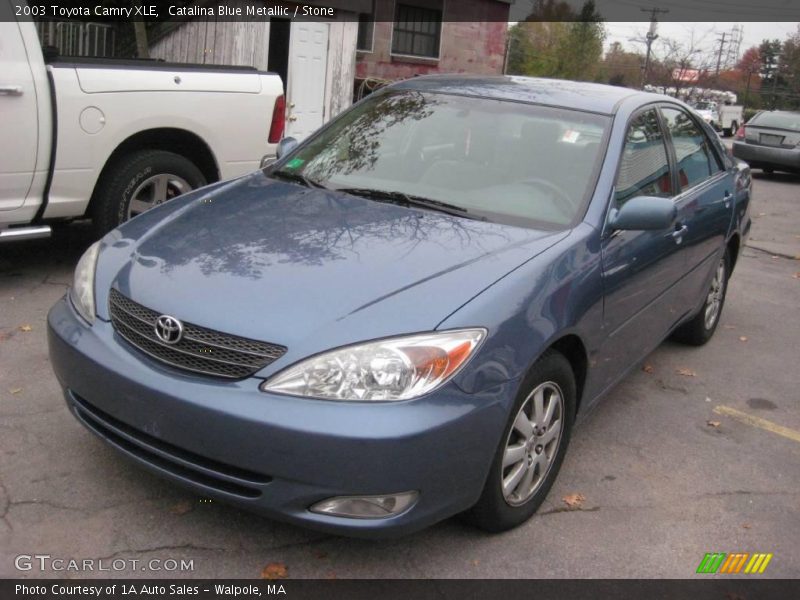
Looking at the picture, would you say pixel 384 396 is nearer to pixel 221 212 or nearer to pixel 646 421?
pixel 221 212

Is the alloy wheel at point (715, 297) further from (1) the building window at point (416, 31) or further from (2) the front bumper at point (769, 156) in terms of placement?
(1) the building window at point (416, 31)

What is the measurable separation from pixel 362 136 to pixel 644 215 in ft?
4.94

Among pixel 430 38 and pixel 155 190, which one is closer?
pixel 155 190

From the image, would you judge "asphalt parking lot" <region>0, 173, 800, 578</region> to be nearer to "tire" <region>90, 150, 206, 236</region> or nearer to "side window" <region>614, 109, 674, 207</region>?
"tire" <region>90, 150, 206, 236</region>

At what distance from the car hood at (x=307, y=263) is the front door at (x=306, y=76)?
10.0 m

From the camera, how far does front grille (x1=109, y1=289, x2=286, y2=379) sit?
2.68 m

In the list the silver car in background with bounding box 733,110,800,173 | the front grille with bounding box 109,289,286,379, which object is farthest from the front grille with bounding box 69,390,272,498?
the silver car in background with bounding box 733,110,800,173

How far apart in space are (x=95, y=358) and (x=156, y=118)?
3286 mm

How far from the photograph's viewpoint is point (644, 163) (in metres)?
4.17

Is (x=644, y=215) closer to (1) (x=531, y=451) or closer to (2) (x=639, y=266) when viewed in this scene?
(2) (x=639, y=266)

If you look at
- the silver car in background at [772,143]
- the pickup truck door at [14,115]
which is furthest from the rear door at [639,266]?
the silver car in background at [772,143]

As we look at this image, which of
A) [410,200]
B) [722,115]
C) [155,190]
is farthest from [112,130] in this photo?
[722,115]

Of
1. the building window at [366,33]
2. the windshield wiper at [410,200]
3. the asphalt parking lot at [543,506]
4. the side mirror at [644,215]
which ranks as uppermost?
the building window at [366,33]

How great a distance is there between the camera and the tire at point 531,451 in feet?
9.80
